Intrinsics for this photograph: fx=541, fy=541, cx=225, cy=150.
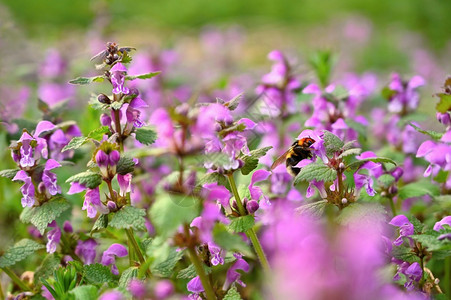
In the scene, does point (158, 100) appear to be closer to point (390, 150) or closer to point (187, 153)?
point (390, 150)

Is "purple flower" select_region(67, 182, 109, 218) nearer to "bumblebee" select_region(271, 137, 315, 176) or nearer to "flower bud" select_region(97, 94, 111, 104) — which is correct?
"flower bud" select_region(97, 94, 111, 104)

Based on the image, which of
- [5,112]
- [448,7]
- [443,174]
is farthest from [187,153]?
[448,7]

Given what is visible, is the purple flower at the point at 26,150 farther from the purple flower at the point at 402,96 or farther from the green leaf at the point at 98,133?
the purple flower at the point at 402,96

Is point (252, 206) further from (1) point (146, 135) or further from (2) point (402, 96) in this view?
(2) point (402, 96)

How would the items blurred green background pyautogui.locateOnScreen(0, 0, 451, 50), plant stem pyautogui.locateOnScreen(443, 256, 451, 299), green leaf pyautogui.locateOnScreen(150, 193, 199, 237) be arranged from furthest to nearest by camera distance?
blurred green background pyautogui.locateOnScreen(0, 0, 451, 50) < plant stem pyautogui.locateOnScreen(443, 256, 451, 299) < green leaf pyautogui.locateOnScreen(150, 193, 199, 237)

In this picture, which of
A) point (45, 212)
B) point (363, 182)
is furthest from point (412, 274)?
point (45, 212)

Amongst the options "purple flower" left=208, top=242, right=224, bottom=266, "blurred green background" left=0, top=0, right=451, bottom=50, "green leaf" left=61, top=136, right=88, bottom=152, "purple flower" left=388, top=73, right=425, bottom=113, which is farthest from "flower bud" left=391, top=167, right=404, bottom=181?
"blurred green background" left=0, top=0, right=451, bottom=50
